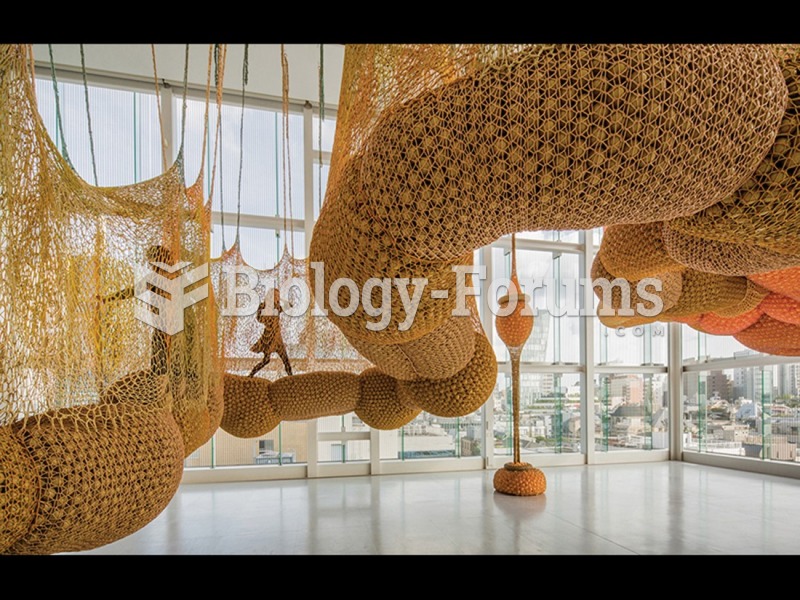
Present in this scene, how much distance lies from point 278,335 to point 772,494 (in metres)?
5.94

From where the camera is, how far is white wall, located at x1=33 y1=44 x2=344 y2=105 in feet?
19.1

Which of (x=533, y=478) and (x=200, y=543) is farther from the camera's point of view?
(x=533, y=478)

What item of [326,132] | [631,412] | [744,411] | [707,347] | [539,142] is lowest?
[631,412]

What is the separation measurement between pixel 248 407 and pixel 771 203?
8.12ft

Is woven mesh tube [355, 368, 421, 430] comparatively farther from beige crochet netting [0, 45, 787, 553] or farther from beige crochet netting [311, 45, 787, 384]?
beige crochet netting [311, 45, 787, 384]

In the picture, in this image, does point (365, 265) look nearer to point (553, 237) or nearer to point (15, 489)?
point (15, 489)

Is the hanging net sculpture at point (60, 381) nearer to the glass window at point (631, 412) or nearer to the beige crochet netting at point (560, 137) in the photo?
the beige crochet netting at point (560, 137)

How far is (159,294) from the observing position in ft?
6.76

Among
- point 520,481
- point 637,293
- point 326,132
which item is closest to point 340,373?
point 637,293

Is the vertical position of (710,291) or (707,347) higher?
(710,291)

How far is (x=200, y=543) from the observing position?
3955mm

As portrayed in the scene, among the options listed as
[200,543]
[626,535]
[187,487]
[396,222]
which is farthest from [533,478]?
[396,222]

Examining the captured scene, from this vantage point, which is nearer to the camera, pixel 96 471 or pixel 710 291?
pixel 96 471

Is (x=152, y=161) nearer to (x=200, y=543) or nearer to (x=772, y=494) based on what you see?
(x=200, y=543)
